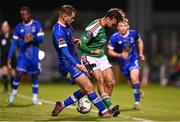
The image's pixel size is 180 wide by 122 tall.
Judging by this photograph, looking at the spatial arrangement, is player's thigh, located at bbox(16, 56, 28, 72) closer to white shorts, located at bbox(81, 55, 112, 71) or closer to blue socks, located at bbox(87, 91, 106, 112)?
white shorts, located at bbox(81, 55, 112, 71)

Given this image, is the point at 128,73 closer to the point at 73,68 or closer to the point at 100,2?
the point at 73,68

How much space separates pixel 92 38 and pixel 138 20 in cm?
2341

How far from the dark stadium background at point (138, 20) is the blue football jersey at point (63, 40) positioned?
19753 mm

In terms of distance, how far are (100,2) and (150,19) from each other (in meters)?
6.26

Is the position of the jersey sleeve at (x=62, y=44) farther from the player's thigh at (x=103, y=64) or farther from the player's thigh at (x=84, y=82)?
the player's thigh at (x=103, y=64)

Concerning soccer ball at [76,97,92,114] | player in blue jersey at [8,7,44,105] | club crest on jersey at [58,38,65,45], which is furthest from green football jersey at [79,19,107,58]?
player in blue jersey at [8,7,44,105]

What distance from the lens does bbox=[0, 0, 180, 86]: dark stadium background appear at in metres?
32.6

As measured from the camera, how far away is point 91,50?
12.8 m

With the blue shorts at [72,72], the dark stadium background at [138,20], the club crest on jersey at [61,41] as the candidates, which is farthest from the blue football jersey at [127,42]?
the dark stadium background at [138,20]

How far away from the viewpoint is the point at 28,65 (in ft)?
53.7

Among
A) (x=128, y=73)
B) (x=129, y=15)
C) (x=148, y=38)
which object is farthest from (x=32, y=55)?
(x=129, y=15)

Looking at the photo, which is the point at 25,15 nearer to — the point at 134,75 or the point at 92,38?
the point at 134,75

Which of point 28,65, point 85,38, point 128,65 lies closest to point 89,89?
point 85,38

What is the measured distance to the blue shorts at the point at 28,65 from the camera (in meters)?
16.2
